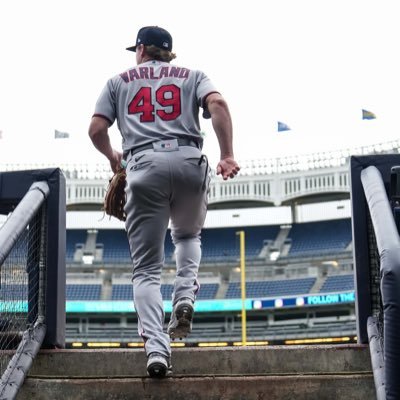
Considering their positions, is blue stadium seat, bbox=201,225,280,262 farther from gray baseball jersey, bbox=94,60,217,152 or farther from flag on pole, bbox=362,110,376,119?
gray baseball jersey, bbox=94,60,217,152

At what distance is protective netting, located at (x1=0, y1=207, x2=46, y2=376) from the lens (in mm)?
3340

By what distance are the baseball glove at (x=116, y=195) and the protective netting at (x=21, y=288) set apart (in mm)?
403

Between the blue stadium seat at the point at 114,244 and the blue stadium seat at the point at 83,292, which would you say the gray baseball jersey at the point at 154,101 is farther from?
the blue stadium seat at the point at 114,244

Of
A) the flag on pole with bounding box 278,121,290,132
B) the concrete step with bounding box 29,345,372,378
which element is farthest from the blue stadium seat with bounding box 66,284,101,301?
the concrete step with bounding box 29,345,372,378

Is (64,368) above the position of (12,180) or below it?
below

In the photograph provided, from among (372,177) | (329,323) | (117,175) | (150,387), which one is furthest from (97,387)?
(329,323)

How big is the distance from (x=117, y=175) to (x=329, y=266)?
37070 mm

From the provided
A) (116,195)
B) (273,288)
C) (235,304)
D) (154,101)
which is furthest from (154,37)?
(273,288)

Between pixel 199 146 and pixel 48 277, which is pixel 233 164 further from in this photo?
pixel 48 277

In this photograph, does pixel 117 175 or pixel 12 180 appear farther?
pixel 12 180

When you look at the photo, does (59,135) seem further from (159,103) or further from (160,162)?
(160,162)

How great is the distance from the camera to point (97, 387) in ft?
9.55

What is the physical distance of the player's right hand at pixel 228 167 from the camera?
10.2 feet

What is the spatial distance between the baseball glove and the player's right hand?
1.90 ft
